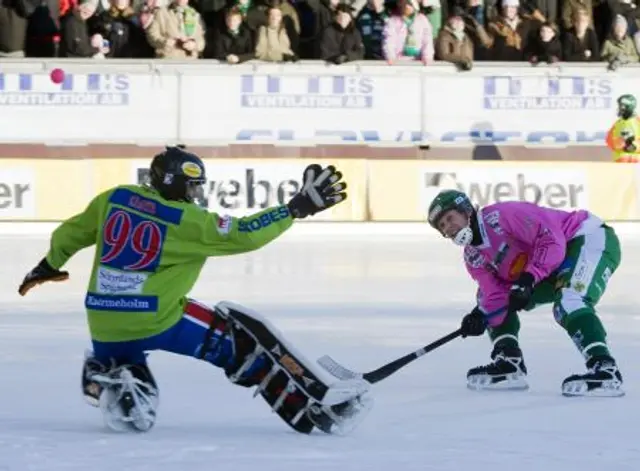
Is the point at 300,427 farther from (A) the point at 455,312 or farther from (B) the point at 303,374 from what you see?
(A) the point at 455,312

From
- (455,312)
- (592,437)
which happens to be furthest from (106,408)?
(455,312)

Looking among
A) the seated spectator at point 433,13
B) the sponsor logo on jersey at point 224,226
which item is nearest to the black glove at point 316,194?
the sponsor logo on jersey at point 224,226

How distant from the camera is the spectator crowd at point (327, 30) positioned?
19391 millimetres

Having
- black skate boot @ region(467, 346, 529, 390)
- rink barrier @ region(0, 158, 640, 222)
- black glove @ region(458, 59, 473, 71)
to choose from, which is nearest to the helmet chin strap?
black skate boot @ region(467, 346, 529, 390)

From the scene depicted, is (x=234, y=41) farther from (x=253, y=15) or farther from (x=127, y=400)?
(x=127, y=400)

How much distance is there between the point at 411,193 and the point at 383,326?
8.36 metres

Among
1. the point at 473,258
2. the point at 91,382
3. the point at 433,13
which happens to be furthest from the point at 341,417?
the point at 433,13

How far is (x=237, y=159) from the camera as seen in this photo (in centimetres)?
1870

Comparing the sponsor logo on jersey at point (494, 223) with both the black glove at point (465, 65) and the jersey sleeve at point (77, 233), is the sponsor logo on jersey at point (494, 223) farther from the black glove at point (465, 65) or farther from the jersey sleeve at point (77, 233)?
the black glove at point (465, 65)

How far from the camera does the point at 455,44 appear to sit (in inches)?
794

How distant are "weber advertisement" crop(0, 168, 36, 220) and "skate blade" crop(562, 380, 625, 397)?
11.1m

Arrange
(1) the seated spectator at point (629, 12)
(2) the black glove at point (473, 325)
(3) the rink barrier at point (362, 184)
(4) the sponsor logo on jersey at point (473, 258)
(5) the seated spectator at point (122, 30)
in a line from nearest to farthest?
(2) the black glove at point (473, 325)
(4) the sponsor logo on jersey at point (473, 258)
(3) the rink barrier at point (362, 184)
(5) the seated spectator at point (122, 30)
(1) the seated spectator at point (629, 12)

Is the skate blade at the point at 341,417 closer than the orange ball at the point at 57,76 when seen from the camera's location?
Yes

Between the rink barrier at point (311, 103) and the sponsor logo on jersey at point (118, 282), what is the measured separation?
43.2 feet
